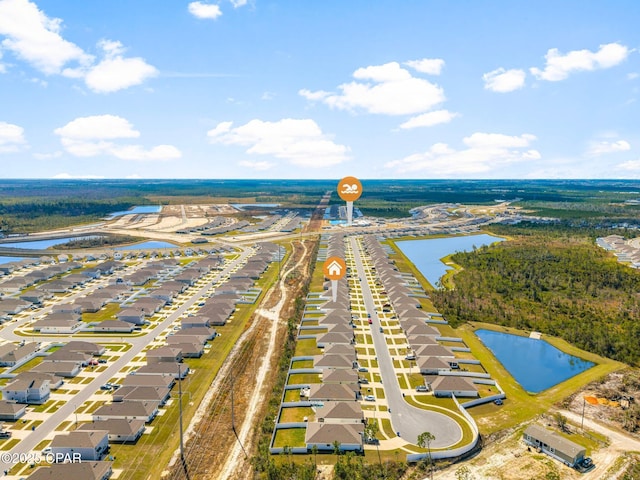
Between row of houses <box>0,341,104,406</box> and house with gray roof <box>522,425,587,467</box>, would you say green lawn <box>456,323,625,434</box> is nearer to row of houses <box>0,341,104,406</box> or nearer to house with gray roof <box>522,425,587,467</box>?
house with gray roof <box>522,425,587,467</box>

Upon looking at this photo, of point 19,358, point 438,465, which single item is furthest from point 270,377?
point 19,358

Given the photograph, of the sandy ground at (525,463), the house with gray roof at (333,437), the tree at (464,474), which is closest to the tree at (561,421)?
the sandy ground at (525,463)

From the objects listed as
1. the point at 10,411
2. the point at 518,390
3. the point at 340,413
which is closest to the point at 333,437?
the point at 340,413

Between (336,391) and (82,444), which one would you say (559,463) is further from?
(82,444)

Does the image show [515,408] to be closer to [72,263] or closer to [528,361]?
[528,361]

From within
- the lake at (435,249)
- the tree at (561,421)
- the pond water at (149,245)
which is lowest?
the tree at (561,421)

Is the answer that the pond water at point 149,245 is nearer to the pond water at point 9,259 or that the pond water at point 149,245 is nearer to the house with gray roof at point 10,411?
the pond water at point 9,259
